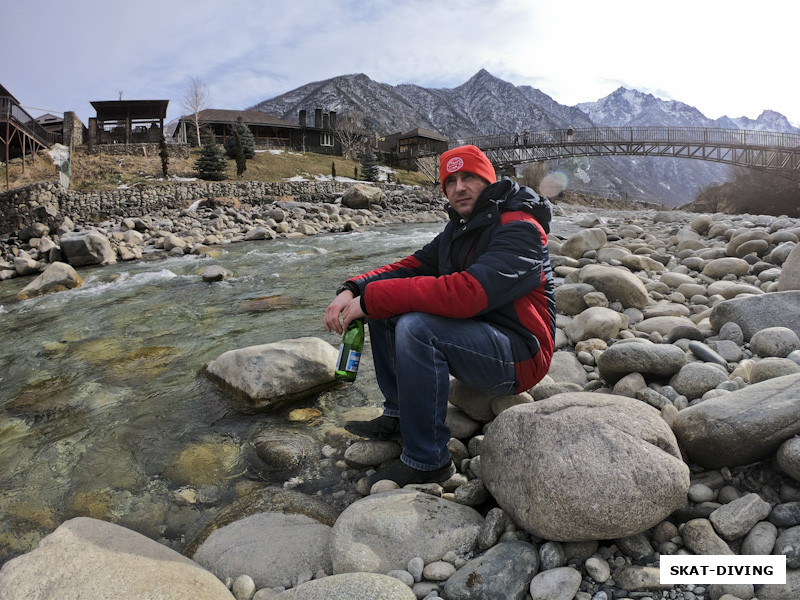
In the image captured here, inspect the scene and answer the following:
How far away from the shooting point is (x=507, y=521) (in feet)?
7.05

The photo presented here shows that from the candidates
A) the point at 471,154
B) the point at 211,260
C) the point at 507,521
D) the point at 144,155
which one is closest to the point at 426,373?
the point at 507,521

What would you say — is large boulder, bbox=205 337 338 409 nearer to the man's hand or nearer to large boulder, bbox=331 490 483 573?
the man's hand

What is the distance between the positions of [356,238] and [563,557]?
1601 centimetres

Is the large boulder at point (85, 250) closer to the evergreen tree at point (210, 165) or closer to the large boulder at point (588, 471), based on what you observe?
the large boulder at point (588, 471)

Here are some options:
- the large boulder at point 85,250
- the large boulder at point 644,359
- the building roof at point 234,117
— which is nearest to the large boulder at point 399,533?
the large boulder at point 644,359

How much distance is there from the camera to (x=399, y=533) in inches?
83.6

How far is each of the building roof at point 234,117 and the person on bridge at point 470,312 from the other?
56.3 m

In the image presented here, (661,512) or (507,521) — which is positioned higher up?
(661,512)

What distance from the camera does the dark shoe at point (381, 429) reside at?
317 centimetres

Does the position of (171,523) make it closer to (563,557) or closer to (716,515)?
(563,557)

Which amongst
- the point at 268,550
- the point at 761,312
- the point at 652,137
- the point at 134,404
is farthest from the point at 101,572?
→ the point at 652,137

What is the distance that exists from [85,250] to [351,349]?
12332 mm

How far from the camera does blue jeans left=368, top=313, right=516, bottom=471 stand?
2.52 m

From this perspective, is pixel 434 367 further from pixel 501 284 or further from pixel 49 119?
pixel 49 119
